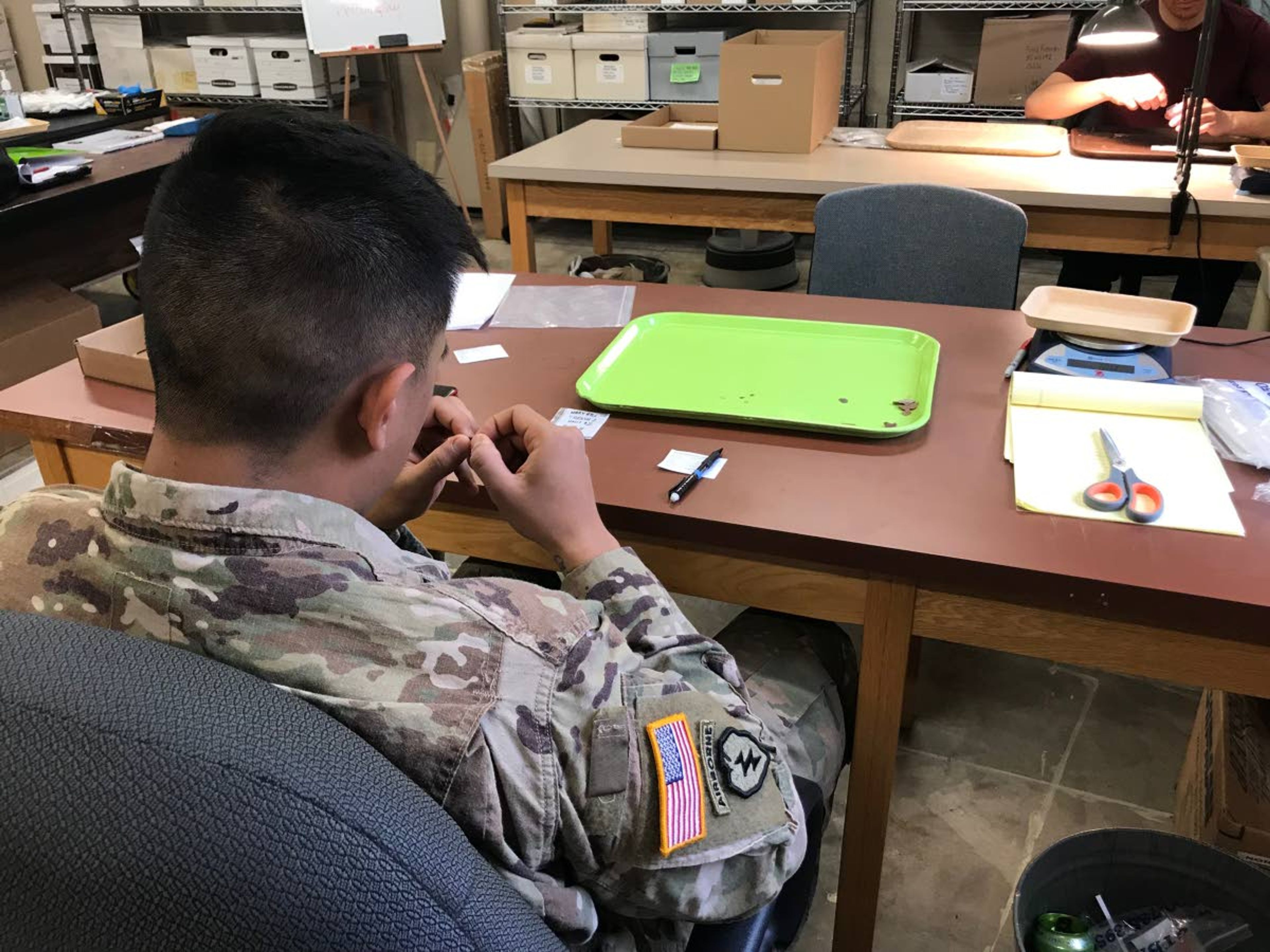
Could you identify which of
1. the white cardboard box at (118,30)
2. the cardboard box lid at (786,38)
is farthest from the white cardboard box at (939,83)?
the white cardboard box at (118,30)

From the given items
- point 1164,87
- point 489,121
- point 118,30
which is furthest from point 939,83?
point 118,30

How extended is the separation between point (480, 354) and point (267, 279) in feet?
2.74

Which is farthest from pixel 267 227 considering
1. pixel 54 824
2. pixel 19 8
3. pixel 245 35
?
pixel 19 8

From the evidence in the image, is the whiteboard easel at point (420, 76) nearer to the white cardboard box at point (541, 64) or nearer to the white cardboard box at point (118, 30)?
the white cardboard box at point (541, 64)

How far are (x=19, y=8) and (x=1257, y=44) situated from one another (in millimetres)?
5761

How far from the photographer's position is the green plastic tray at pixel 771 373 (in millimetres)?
1236

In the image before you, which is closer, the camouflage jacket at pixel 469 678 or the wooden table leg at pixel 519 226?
the camouflage jacket at pixel 469 678

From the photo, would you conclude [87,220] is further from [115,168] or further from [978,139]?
[978,139]

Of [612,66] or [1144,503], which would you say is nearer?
[1144,503]

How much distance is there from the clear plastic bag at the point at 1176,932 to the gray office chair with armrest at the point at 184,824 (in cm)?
97

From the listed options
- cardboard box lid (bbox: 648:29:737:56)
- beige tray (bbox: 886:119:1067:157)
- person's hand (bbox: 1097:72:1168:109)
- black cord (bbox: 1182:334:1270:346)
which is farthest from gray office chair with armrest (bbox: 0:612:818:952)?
cardboard box lid (bbox: 648:29:737:56)

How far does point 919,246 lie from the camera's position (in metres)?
1.90

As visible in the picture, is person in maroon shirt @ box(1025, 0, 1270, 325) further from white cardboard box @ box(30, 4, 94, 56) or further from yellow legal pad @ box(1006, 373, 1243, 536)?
white cardboard box @ box(30, 4, 94, 56)

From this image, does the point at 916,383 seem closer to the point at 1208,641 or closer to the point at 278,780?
the point at 1208,641
